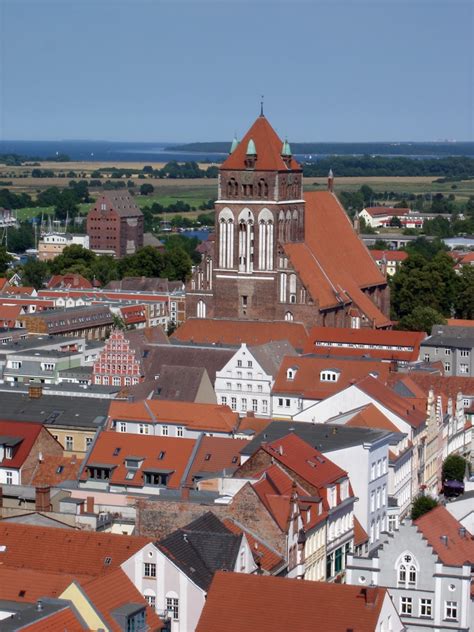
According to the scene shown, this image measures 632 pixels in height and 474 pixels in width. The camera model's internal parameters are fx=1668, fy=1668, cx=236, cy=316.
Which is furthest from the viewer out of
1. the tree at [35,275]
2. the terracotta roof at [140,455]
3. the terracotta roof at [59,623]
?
the tree at [35,275]

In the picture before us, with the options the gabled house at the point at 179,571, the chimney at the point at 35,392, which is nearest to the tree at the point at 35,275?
the chimney at the point at 35,392

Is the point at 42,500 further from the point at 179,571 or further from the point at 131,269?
the point at 131,269

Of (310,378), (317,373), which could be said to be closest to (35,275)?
(310,378)

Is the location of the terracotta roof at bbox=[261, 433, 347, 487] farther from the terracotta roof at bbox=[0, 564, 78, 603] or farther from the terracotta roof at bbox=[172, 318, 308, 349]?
the terracotta roof at bbox=[172, 318, 308, 349]

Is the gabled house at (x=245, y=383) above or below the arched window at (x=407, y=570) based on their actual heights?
below

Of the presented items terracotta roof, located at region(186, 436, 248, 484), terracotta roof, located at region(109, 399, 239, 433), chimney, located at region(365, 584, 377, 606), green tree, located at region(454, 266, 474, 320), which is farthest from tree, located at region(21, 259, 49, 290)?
chimney, located at region(365, 584, 377, 606)

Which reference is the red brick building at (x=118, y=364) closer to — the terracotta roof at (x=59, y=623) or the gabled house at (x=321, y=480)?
the gabled house at (x=321, y=480)
